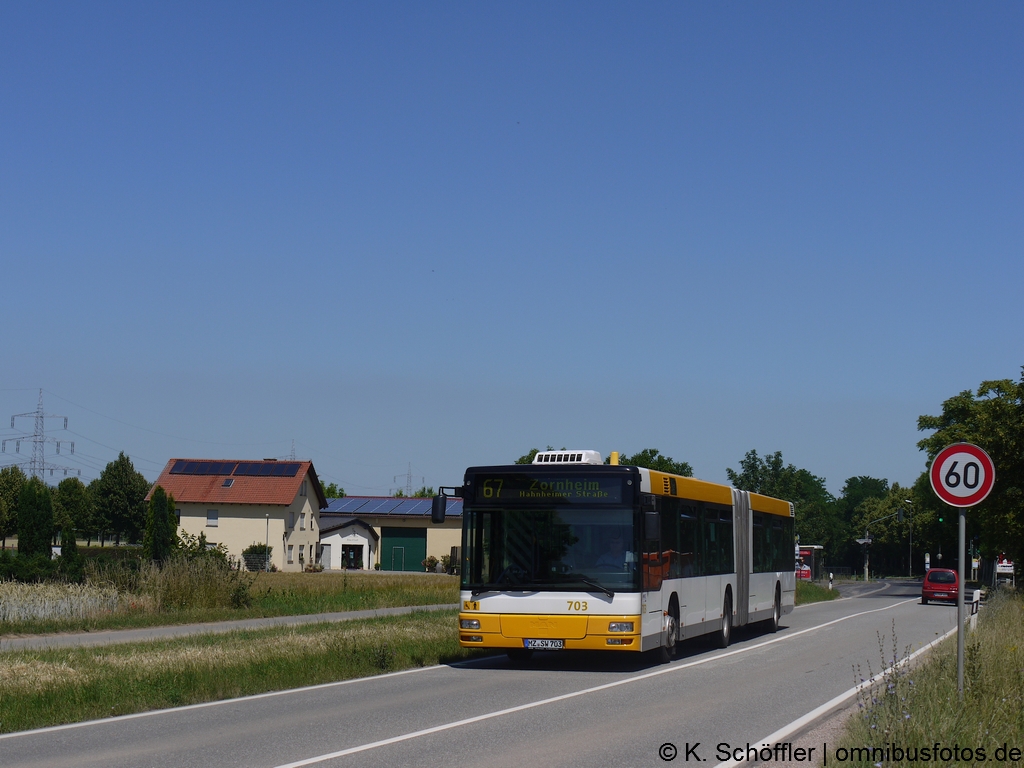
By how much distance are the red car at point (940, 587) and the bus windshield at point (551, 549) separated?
118 ft

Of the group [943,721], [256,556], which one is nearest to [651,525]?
[943,721]

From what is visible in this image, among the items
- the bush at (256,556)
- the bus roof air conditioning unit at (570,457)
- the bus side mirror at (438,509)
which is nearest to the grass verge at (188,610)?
the bus side mirror at (438,509)

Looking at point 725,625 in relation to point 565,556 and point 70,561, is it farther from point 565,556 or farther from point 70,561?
point 70,561

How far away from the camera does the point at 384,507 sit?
9044 centimetres

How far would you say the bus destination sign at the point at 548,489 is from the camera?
16641mm

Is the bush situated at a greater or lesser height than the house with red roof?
lesser

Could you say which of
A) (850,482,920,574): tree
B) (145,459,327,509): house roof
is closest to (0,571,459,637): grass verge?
(145,459,327,509): house roof

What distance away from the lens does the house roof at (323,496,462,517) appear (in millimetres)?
87188

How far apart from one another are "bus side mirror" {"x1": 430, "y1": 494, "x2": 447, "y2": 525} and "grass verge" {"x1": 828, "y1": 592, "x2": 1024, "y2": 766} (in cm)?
621

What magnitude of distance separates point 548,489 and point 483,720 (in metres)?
5.60

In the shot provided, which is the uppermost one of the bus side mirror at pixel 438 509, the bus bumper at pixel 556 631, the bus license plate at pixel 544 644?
the bus side mirror at pixel 438 509

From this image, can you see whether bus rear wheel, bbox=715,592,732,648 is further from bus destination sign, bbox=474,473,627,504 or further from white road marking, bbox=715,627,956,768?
white road marking, bbox=715,627,956,768

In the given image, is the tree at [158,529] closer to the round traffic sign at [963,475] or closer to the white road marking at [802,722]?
the white road marking at [802,722]

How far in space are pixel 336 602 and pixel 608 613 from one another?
18165mm
